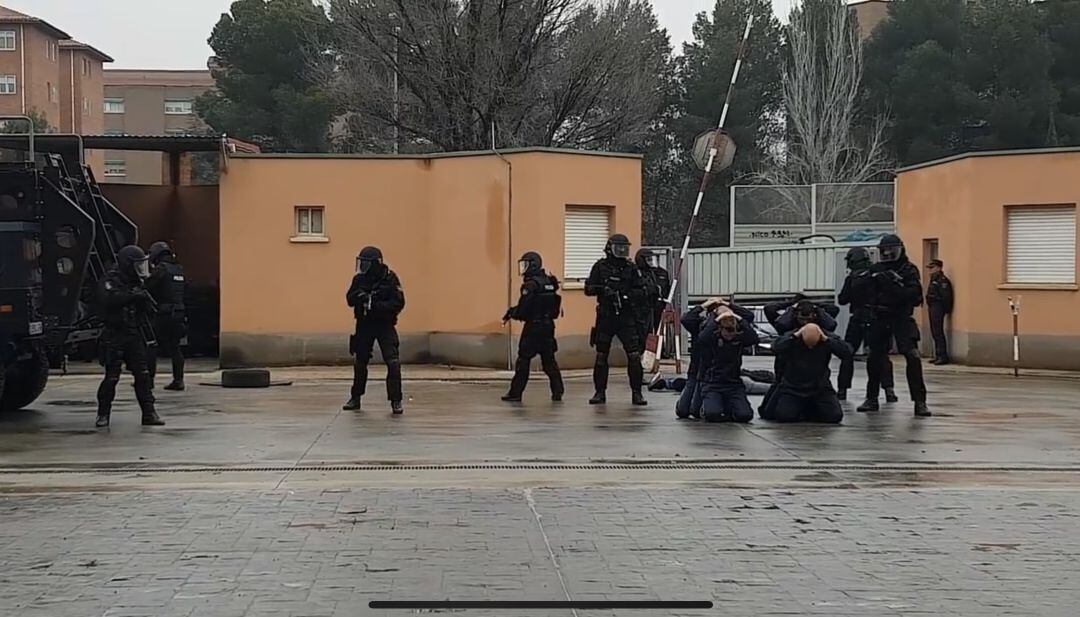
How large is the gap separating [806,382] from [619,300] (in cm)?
237

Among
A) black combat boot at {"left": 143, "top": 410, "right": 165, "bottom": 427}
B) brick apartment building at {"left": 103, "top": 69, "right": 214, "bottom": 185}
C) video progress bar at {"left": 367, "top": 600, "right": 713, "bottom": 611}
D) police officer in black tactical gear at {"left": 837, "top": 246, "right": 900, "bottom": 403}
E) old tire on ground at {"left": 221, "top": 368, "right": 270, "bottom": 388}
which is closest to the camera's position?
video progress bar at {"left": 367, "top": 600, "right": 713, "bottom": 611}

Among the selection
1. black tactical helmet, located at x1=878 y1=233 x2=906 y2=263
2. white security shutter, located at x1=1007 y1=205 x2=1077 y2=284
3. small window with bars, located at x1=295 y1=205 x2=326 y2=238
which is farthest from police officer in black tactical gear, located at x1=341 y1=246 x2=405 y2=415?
white security shutter, located at x1=1007 y1=205 x2=1077 y2=284

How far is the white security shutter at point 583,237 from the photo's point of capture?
1855 centimetres

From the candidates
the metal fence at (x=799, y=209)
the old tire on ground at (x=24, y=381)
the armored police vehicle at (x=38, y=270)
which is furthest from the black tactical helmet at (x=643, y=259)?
the metal fence at (x=799, y=209)

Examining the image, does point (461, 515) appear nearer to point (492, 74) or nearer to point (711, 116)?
point (492, 74)

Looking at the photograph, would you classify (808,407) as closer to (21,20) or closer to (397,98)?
(397,98)

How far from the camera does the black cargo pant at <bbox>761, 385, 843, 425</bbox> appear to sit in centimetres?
1295

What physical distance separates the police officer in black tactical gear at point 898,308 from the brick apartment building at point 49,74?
5676cm

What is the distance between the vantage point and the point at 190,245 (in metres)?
22.2

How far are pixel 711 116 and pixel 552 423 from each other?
34331 mm

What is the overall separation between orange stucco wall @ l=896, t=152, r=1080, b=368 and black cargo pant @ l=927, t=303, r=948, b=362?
21cm

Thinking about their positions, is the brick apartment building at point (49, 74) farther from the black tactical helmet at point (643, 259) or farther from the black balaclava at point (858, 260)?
the black balaclava at point (858, 260)

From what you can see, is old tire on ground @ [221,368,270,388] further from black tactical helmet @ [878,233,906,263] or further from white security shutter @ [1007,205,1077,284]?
white security shutter @ [1007,205,1077,284]

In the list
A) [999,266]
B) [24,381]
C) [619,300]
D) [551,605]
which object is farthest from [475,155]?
[551,605]
